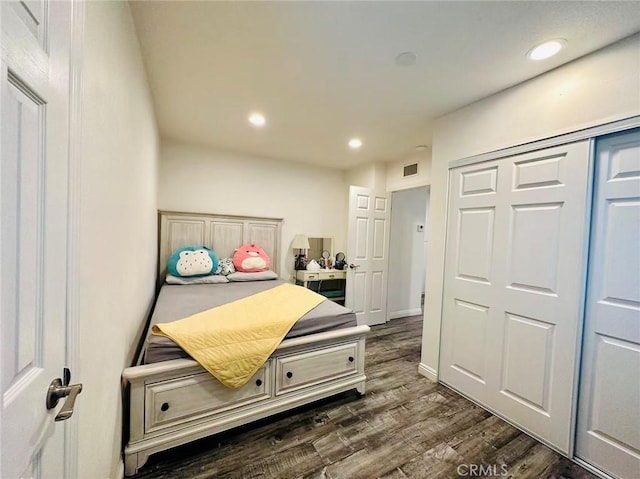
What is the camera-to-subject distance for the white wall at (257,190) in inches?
134

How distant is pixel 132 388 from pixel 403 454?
1609mm

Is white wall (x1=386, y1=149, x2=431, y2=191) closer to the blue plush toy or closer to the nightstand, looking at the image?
the nightstand

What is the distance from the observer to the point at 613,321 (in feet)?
4.73

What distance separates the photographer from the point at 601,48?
148 centimetres

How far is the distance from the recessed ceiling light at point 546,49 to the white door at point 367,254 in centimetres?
220

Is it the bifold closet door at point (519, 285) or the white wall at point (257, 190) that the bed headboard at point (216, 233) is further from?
the bifold closet door at point (519, 285)

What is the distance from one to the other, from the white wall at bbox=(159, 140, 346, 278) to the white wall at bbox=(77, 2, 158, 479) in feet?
6.43

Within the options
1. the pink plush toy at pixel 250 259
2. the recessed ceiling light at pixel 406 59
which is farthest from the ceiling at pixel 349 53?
the pink plush toy at pixel 250 259

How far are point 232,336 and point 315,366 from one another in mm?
677

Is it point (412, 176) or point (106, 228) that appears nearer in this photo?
point (106, 228)

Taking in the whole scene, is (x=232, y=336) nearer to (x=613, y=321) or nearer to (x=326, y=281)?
(x=613, y=321)

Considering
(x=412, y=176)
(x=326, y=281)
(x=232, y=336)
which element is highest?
(x=412, y=176)

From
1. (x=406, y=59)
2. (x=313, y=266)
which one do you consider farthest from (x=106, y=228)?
(x=313, y=266)

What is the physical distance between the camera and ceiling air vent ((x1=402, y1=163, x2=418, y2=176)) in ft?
11.5
